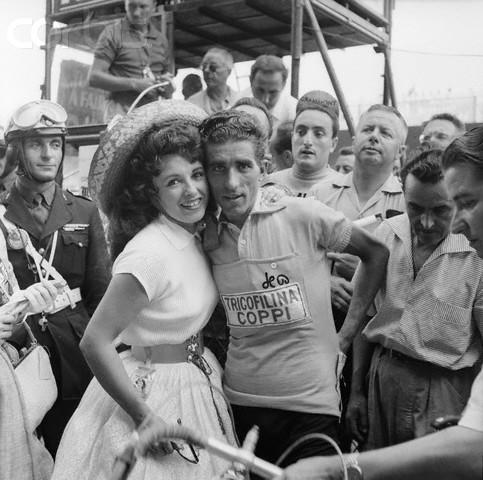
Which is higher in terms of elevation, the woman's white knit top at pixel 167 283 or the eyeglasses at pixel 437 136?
the eyeglasses at pixel 437 136

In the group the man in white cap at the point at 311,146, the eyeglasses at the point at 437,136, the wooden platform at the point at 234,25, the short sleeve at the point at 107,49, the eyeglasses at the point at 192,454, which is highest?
the wooden platform at the point at 234,25

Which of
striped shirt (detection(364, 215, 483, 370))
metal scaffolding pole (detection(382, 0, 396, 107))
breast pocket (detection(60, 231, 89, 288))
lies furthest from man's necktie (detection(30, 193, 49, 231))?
metal scaffolding pole (detection(382, 0, 396, 107))

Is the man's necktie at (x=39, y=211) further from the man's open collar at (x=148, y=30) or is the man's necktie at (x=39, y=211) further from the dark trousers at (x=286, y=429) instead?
the man's open collar at (x=148, y=30)

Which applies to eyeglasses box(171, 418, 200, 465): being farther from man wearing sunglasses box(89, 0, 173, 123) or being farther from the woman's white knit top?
man wearing sunglasses box(89, 0, 173, 123)

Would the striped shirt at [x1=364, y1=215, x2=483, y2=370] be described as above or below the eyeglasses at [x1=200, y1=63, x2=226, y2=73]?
below

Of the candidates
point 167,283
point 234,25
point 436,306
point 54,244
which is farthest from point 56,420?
point 234,25

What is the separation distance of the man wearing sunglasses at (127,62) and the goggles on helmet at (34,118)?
2574 mm

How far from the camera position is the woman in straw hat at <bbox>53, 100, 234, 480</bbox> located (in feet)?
7.36

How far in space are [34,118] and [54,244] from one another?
0.72 metres

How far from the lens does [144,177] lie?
2506 mm

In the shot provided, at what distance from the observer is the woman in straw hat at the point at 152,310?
2244 mm

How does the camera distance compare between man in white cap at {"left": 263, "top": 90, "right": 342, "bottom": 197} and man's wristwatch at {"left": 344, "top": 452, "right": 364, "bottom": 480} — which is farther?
man in white cap at {"left": 263, "top": 90, "right": 342, "bottom": 197}

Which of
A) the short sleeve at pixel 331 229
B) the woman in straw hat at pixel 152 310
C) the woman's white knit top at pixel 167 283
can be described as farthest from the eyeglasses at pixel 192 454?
the short sleeve at pixel 331 229

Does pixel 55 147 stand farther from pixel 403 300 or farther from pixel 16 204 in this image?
pixel 403 300
